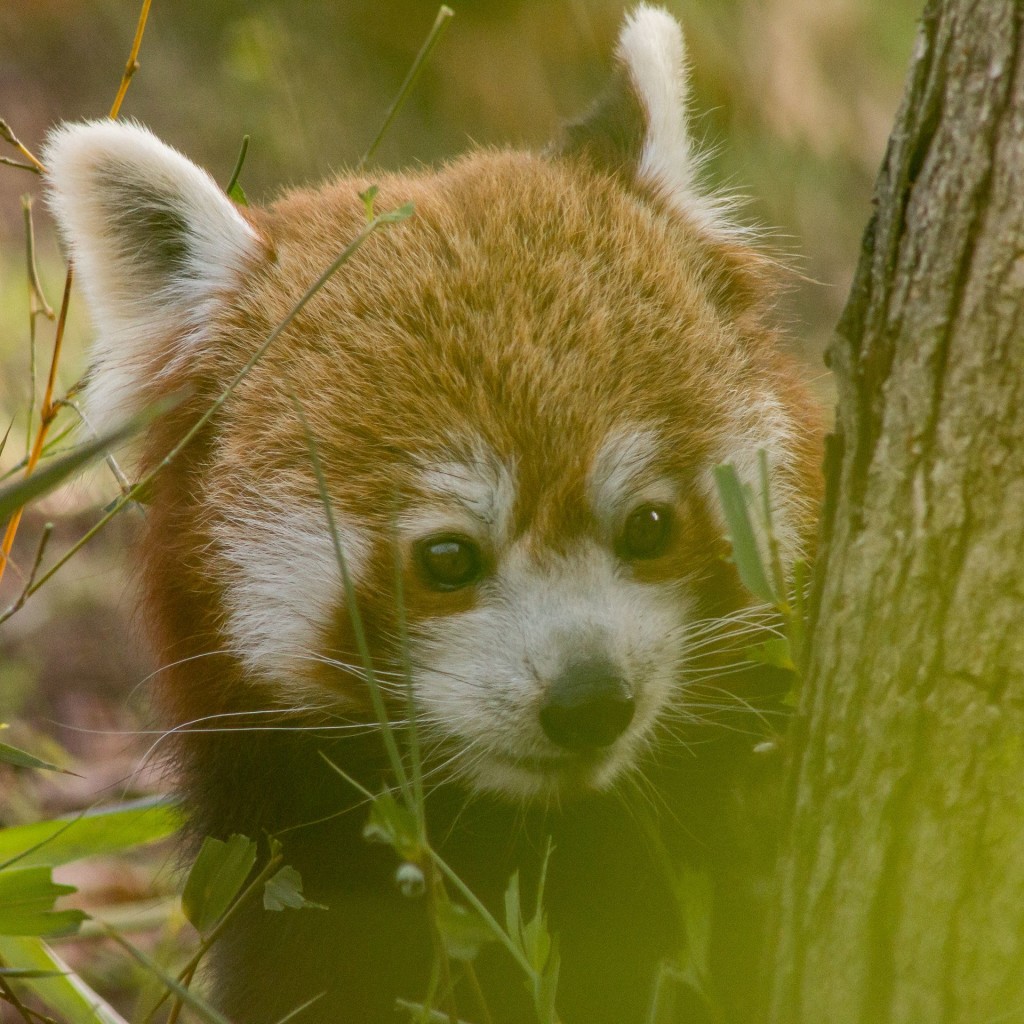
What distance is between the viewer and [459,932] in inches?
61.1

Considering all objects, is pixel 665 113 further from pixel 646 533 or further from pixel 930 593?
pixel 930 593

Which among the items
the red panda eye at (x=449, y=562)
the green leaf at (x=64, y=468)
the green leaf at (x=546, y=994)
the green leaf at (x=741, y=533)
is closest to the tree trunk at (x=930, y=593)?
the green leaf at (x=741, y=533)

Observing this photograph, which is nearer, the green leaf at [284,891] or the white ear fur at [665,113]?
the green leaf at [284,891]

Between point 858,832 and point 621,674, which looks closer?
point 858,832

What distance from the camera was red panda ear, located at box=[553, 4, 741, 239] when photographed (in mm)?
2453

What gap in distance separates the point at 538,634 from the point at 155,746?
872 mm

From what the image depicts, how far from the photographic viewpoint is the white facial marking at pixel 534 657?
1.95 metres

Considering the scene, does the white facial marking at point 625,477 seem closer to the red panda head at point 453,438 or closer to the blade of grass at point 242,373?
the red panda head at point 453,438

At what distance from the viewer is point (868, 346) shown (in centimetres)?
146

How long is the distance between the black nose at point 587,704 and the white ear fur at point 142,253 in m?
0.99

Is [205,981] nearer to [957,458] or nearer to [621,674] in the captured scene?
[621,674]

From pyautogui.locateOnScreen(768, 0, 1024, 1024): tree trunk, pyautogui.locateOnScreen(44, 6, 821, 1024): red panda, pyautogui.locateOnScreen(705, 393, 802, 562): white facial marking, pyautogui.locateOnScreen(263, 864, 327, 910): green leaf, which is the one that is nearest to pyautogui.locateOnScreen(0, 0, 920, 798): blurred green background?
pyautogui.locateOnScreen(44, 6, 821, 1024): red panda

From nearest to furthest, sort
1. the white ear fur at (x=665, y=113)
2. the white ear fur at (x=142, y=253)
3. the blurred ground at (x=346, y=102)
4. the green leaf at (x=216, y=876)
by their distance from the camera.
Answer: the green leaf at (x=216, y=876)
the white ear fur at (x=142, y=253)
the white ear fur at (x=665, y=113)
the blurred ground at (x=346, y=102)

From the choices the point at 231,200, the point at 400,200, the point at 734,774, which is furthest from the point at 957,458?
the point at 231,200
